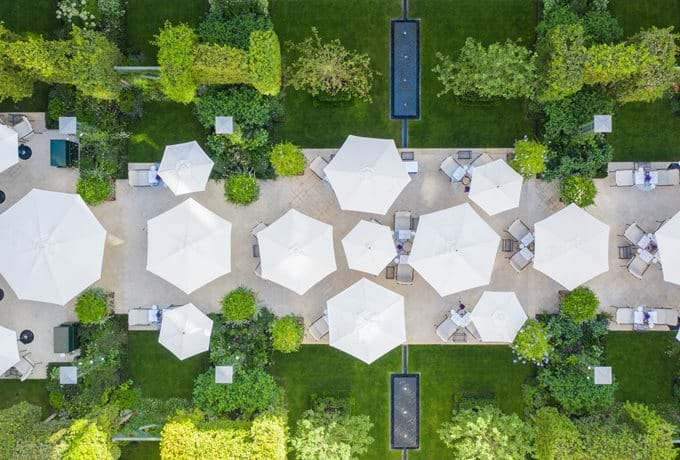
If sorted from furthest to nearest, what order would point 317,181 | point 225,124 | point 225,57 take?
point 317,181
point 225,124
point 225,57

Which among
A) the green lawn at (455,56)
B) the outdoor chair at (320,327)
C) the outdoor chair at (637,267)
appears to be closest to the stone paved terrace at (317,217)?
the outdoor chair at (637,267)

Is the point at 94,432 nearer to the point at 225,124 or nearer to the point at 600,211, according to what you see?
the point at 225,124

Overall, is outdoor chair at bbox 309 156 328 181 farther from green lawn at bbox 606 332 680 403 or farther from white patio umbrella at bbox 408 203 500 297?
green lawn at bbox 606 332 680 403

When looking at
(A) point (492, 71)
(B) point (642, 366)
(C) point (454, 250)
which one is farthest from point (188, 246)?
(B) point (642, 366)

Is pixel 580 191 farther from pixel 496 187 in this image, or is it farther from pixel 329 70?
pixel 329 70

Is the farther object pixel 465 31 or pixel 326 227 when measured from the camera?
pixel 465 31

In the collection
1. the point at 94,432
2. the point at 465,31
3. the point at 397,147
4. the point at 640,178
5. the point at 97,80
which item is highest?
the point at 465,31

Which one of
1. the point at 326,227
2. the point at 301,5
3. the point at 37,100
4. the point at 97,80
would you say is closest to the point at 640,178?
the point at 326,227
